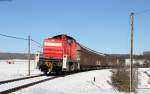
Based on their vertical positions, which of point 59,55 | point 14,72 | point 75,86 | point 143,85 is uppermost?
point 59,55

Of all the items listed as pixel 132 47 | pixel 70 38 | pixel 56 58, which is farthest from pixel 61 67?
pixel 132 47

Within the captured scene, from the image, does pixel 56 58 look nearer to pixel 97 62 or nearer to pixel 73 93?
pixel 73 93

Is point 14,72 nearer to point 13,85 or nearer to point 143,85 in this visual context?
point 143,85

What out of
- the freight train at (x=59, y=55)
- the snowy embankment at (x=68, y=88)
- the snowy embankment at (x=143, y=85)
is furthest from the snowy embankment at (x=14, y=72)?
the snowy embankment at (x=143, y=85)

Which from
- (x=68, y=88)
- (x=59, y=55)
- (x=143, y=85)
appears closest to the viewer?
(x=68, y=88)

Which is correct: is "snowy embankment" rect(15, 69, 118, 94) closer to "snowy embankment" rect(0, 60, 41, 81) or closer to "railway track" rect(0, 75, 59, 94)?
"railway track" rect(0, 75, 59, 94)

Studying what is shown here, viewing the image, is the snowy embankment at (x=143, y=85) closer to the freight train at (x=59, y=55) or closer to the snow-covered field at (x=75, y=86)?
the snow-covered field at (x=75, y=86)

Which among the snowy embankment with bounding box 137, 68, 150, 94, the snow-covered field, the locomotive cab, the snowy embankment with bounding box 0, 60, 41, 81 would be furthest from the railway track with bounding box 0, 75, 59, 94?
the snowy embankment with bounding box 137, 68, 150, 94

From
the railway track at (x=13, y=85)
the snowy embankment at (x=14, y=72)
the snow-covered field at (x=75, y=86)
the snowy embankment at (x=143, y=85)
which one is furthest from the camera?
the snowy embankment at (x=14, y=72)

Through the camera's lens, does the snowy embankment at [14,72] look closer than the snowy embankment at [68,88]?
No

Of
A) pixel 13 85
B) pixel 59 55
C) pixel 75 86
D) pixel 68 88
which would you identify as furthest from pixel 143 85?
pixel 13 85

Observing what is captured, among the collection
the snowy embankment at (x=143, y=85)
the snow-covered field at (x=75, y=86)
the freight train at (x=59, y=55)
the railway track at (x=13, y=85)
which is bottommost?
the snowy embankment at (x=143, y=85)

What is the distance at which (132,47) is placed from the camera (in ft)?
93.6

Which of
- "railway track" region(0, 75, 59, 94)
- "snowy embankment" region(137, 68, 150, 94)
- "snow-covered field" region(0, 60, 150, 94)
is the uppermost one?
"railway track" region(0, 75, 59, 94)
